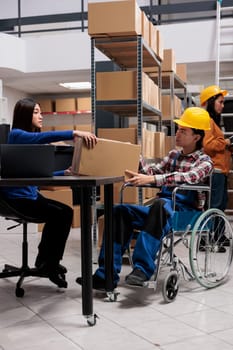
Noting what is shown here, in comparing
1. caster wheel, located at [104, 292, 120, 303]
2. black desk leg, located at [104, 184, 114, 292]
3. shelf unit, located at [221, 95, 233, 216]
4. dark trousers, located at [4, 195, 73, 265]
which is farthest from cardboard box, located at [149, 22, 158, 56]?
caster wheel, located at [104, 292, 120, 303]

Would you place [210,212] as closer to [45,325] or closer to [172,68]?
[45,325]

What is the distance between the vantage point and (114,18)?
3.61 meters

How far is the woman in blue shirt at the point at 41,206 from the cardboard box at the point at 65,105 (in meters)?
7.50

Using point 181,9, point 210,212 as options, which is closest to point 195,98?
Result: point 181,9

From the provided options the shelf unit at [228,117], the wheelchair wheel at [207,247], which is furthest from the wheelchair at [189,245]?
the shelf unit at [228,117]

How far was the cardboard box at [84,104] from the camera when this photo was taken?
408 inches

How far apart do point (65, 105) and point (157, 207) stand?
8201 mm

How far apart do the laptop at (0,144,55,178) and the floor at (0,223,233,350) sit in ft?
2.54

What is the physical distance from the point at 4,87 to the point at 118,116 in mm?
5373

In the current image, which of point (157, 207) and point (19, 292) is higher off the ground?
point (157, 207)

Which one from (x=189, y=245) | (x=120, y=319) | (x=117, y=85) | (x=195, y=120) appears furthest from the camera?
(x=117, y=85)

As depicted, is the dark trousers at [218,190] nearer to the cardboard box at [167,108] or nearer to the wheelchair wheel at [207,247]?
the wheelchair wheel at [207,247]

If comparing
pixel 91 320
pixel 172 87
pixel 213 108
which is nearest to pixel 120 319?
pixel 91 320

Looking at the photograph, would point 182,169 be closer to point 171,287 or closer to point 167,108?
point 171,287
